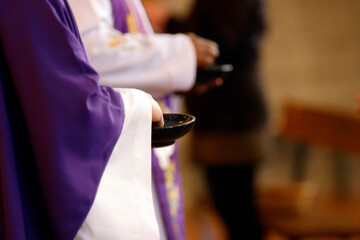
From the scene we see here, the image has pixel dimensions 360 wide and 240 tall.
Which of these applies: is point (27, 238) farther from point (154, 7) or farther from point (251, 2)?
point (154, 7)

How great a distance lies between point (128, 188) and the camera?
2.80 feet

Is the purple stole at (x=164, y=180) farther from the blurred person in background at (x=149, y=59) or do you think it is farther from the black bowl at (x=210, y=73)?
the black bowl at (x=210, y=73)

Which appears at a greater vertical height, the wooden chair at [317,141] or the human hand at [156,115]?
the human hand at [156,115]

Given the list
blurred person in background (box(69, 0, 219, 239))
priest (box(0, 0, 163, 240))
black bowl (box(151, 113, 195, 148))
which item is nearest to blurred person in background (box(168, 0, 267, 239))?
blurred person in background (box(69, 0, 219, 239))

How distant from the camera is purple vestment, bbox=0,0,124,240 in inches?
30.6

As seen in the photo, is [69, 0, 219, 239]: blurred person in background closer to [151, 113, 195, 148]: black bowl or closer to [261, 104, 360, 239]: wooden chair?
[151, 113, 195, 148]: black bowl

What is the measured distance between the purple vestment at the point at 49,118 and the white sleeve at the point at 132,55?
13.8 inches

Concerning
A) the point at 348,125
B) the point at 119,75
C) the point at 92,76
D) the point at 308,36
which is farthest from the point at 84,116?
the point at 308,36

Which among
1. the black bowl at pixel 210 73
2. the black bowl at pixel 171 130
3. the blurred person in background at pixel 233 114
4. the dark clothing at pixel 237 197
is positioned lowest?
the dark clothing at pixel 237 197

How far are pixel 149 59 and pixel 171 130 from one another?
39 centimetres

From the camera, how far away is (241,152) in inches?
81.4

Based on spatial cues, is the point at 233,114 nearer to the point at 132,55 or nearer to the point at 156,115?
the point at 132,55

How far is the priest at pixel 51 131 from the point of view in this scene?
2.55 ft

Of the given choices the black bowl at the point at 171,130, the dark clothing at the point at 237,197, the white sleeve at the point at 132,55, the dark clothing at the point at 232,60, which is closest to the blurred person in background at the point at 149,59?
the white sleeve at the point at 132,55
